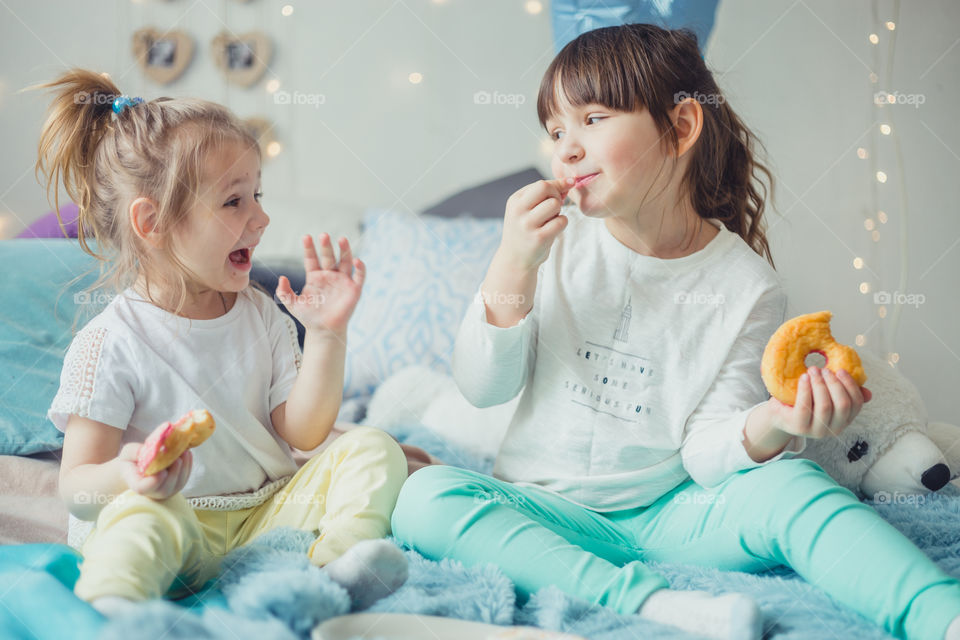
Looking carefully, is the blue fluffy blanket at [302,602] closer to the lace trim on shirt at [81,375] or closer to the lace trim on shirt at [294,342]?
the lace trim on shirt at [81,375]

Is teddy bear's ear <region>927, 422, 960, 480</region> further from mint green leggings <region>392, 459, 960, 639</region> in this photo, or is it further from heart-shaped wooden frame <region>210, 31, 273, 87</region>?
heart-shaped wooden frame <region>210, 31, 273, 87</region>

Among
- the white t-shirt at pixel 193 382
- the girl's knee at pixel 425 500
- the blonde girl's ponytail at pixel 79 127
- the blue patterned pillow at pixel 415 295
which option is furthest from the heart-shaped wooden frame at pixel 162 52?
the girl's knee at pixel 425 500

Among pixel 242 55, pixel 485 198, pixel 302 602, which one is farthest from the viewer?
pixel 242 55

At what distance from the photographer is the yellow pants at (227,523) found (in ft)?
2.45

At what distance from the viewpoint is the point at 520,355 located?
104cm

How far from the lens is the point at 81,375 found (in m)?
0.92

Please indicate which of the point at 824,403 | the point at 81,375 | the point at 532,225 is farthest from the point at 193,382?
the point at 824,403

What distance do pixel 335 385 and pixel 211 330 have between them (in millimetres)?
183

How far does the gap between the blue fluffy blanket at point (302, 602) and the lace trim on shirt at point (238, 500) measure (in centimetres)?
12

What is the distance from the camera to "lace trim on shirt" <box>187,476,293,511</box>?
973 millimetres

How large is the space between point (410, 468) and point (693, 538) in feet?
1.42

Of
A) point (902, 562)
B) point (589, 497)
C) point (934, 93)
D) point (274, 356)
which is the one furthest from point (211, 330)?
point (934, 93)

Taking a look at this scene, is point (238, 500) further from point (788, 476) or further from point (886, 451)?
point (886, 451)

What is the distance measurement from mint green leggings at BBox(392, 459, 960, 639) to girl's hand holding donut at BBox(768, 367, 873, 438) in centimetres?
6
